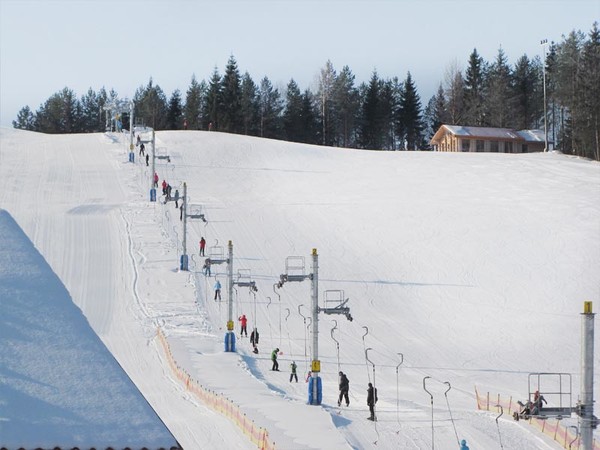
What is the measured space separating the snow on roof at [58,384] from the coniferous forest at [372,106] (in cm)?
8232

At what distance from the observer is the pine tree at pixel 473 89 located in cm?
9769

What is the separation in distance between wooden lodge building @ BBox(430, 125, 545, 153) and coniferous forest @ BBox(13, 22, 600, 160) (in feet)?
19.4

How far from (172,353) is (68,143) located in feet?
152

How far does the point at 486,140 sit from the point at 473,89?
21.2 metres

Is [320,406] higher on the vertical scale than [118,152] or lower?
lower

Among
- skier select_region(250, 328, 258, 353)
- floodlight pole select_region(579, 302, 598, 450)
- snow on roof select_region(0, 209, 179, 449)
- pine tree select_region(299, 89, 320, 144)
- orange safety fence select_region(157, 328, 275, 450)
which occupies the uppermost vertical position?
pine tree select_region(299, 89, 320, 144)

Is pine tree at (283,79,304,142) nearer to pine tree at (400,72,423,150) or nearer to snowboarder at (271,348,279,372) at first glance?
pine tree at (400,72,423,150)

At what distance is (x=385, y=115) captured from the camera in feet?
334

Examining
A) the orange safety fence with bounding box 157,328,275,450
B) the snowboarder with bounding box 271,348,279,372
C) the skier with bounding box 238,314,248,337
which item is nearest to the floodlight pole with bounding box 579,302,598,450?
the orange safety fence with bounding box 157,328,275,450

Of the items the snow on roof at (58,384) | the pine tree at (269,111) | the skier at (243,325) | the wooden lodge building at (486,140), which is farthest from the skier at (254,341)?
the pine tree at (269,111)

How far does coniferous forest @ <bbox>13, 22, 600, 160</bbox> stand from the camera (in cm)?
9356

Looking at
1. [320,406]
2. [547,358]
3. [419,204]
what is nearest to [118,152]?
[419,204]

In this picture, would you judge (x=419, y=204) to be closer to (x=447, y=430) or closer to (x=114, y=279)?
(x=114, y=279)

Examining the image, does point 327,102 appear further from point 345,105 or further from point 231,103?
point 231,103
